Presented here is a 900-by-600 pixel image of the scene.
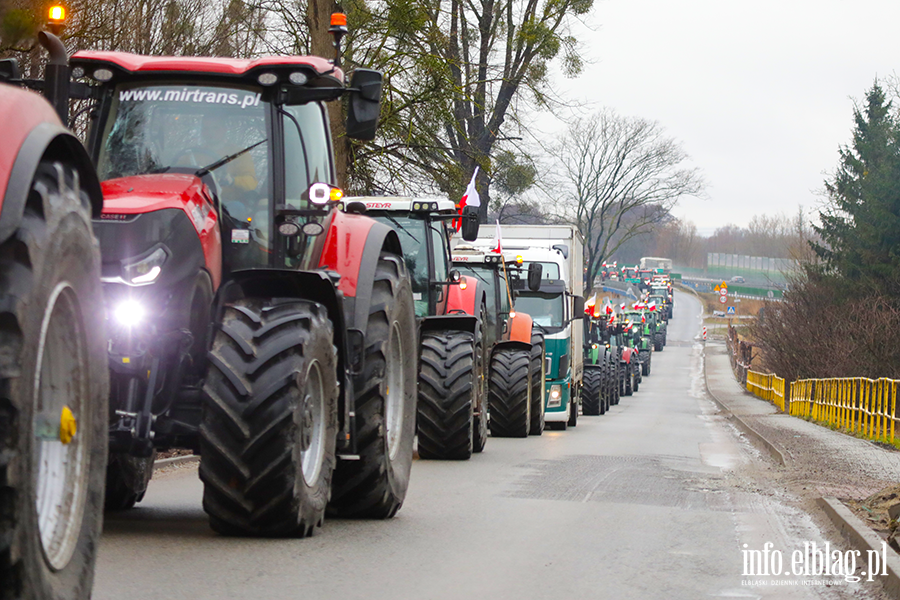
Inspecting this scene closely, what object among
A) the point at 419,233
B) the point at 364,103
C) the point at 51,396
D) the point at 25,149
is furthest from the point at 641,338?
the point at 25,149

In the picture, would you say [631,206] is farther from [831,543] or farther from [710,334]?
[831,543]

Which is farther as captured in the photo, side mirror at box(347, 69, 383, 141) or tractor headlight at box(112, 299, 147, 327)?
side mirror at box(347, 69, 383, 141)

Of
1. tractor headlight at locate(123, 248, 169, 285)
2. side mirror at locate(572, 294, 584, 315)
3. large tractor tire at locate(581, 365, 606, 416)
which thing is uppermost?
tractor headlight at locate(123, 248, 169, 285)

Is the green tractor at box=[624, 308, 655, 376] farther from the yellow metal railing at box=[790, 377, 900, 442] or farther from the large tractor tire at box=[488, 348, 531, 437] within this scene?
the large tractor tire at box=[488, 348, 531, 437]

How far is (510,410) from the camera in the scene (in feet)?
56.9

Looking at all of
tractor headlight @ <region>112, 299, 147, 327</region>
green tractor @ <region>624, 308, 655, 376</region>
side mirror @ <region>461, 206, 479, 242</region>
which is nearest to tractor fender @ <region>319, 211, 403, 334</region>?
tractor headlight @ <region>112, 299, 147, 327</region>

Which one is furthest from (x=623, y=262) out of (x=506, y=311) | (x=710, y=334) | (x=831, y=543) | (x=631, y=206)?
(x=831, y=543)

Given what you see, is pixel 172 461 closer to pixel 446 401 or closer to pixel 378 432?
pixel 446 401

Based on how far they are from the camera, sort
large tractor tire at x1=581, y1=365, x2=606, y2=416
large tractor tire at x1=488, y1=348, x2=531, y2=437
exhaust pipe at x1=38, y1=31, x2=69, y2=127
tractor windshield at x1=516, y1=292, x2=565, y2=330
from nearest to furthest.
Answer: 1. exhaust pipe at x1=38, y1=31, x2=69, y2=127
2. large tractor tire at x1=488, y1=348, x2=531, y2=437
3. tractor windshield at x1=516, y1=292, x2=565, y2=330
4. large tractor tire at x1=581, y1=365, x2=606, y2=416

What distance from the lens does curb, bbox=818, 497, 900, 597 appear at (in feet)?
19.6

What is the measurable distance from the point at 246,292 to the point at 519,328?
42.2 ft

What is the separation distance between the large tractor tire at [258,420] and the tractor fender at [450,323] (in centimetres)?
655

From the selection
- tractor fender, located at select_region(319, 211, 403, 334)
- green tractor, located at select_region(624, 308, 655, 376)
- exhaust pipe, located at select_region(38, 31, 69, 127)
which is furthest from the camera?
green tractor, located at select_region(624, 308, 655, 376)

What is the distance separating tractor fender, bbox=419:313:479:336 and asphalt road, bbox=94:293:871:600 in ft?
5.26
